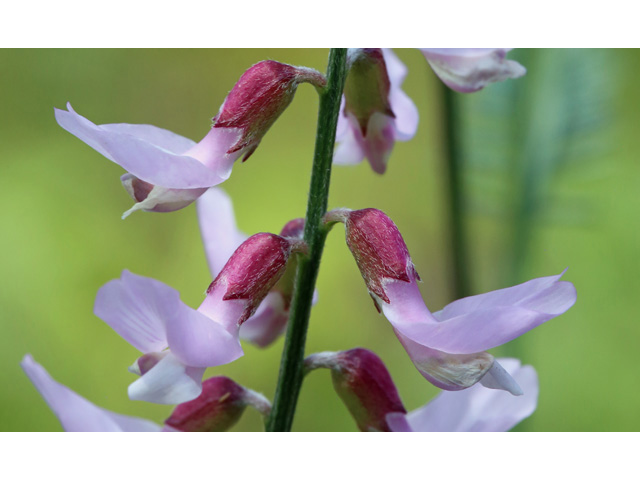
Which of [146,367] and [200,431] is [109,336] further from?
[146,367]

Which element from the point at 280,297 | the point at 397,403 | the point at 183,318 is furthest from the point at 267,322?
the point at 183,318

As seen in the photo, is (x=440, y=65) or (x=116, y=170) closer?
(x=440, y=65)

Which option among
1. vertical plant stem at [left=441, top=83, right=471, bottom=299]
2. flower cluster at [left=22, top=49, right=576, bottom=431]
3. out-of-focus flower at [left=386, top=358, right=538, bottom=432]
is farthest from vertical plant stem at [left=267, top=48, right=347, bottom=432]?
vertical plant stem at [left=441, top=83, right=471, bottom=299]

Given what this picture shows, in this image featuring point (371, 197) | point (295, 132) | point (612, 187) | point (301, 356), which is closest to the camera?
point (301, 356)

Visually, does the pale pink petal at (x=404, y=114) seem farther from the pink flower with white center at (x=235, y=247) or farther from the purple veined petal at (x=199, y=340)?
the purple veined petal at (x=199, y=340)

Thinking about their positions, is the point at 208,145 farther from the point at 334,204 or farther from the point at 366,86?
the point at 334,204

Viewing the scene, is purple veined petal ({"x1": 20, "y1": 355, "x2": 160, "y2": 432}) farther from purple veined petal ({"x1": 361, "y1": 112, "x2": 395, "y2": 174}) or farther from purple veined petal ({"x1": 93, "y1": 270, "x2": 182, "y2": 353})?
purple veined petal ({"x1": 361, "y1": 112, "x2": 395, "y2": 174})
